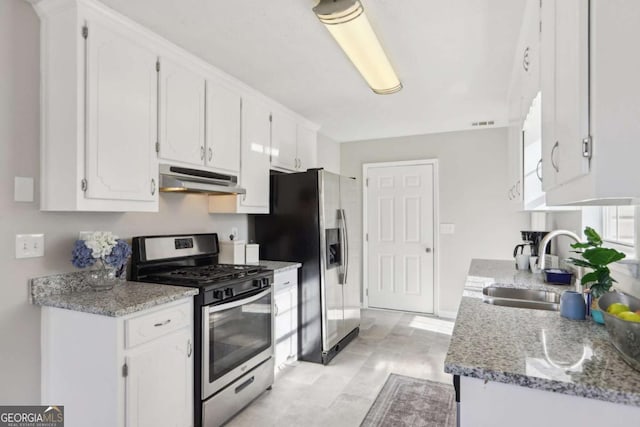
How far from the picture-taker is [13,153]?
1.74m

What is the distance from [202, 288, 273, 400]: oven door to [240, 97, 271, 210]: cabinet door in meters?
0.88

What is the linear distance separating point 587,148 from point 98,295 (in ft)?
7.03

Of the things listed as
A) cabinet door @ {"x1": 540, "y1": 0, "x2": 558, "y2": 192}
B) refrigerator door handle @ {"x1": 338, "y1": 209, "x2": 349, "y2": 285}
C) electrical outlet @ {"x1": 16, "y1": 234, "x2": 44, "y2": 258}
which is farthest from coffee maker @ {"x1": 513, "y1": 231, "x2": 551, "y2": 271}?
electrical outlet @ {"x1": 16, "y1": 234, "x2": 44, "y2": 258}

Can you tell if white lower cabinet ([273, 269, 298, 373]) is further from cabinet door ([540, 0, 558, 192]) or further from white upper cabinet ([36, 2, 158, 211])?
cabinet door ([540, 0, 558, 192])

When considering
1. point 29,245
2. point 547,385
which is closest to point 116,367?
point 29,245

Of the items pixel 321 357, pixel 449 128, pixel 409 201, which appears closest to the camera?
pixel 321 357

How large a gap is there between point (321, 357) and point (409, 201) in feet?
8.13

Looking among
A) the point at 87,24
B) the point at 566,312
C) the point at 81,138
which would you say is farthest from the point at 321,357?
the point at 87,24

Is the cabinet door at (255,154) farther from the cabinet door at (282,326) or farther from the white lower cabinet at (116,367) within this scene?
the white lower cabinet at (116,367)

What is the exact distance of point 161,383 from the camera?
1.83m

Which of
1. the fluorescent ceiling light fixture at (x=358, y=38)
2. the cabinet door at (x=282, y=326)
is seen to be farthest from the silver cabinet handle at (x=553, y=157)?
the cabinet door at (x=282, y=326)

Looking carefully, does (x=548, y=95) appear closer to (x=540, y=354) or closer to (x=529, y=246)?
(x=540, y=354)

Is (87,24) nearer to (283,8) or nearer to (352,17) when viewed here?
(283,8)

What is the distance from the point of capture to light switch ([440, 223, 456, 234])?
4.52 m
